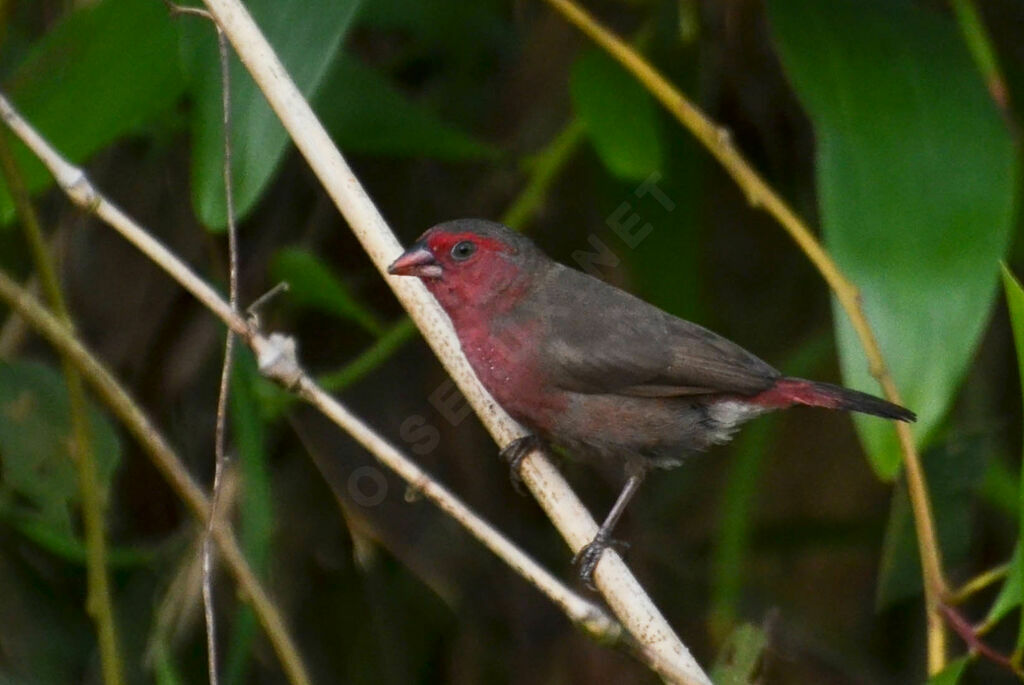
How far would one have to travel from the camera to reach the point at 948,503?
12.0 feet

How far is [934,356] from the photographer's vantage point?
117 inches

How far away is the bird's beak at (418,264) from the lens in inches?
123

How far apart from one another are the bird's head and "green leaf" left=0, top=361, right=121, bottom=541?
824mm

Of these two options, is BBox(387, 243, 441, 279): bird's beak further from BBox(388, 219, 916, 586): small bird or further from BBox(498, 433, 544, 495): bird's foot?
BBox(498, 433, 544, 495): bird's foot

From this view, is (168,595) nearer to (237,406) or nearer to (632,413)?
(237,406)

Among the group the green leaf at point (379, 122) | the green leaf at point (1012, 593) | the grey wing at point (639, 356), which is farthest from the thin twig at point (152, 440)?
the green leaf at point (1012, 593)

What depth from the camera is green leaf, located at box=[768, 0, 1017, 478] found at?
9.77 feet

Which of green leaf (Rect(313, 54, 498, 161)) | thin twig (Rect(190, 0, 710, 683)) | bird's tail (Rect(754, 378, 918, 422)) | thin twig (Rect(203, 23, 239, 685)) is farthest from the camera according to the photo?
green leaf (Rect(313, 54, 498, 161))

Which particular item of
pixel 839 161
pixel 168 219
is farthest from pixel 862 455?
pixel 168 219

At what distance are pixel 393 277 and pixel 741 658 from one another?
1.10 metres

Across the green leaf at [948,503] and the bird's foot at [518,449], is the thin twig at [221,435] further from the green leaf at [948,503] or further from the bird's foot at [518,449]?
the green leaf at [948,503]

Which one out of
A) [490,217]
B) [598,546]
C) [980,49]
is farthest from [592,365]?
[980,49]

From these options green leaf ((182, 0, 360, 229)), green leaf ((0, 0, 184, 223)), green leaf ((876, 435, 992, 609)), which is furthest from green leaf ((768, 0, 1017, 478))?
green leaf ((0, 0, 184, 223))

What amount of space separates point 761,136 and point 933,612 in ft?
5.89
